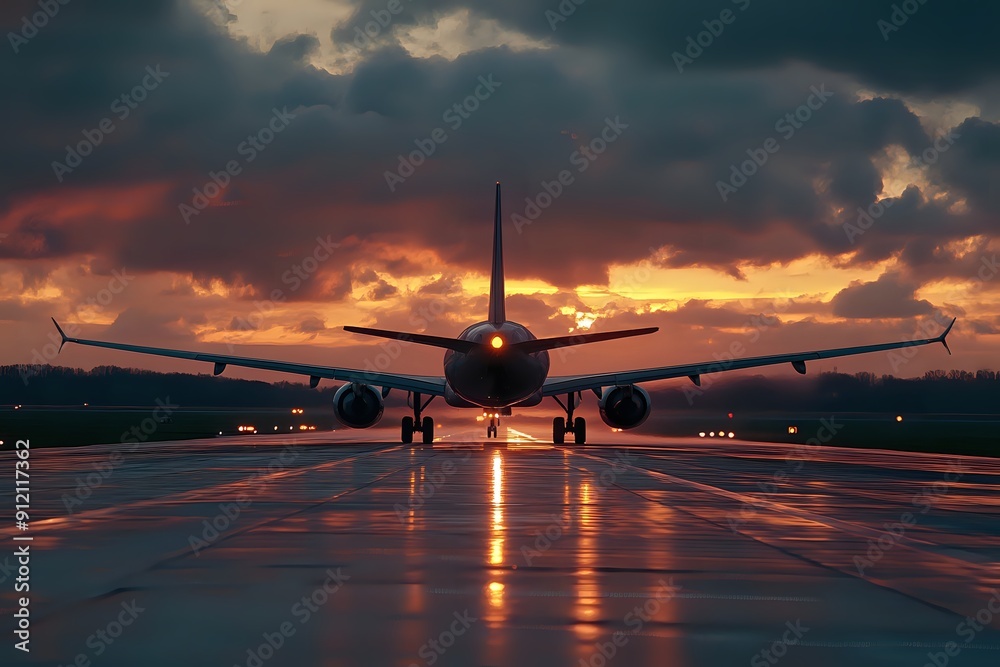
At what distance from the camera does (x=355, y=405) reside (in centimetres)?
Result: 5056

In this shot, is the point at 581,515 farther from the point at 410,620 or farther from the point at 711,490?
the point at 410,620

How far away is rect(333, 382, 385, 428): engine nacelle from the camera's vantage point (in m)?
50.6

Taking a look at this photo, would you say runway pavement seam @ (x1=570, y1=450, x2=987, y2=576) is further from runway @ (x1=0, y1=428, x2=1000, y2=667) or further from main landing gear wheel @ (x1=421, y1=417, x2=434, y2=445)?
main landing gear wheel @ (x1=421, y1=417, x2=434, y2=445)

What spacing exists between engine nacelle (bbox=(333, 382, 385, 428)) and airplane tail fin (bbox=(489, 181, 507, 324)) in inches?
256

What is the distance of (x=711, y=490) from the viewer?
76.0ft

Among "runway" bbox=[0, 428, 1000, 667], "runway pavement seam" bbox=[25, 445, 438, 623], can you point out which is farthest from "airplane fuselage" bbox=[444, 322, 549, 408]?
"runway" bbox=[0, 428, 1000, 667]

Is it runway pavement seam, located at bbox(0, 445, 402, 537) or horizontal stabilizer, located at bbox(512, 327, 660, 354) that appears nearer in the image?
runway pavement seam, located at bbox(0, 445, 402, 537)

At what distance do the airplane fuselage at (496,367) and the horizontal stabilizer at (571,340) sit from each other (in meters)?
0.51

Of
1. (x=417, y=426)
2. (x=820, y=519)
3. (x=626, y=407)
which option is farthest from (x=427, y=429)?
(x=820, y=519)

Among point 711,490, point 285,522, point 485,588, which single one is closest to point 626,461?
point 711,490

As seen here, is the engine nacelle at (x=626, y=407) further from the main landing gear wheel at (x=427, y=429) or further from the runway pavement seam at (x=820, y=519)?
the runway pavement seam at (x=820, y=519)

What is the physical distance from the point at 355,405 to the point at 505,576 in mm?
40254

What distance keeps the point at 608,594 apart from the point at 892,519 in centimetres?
896

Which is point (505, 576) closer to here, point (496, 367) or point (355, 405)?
point (496, 367)
